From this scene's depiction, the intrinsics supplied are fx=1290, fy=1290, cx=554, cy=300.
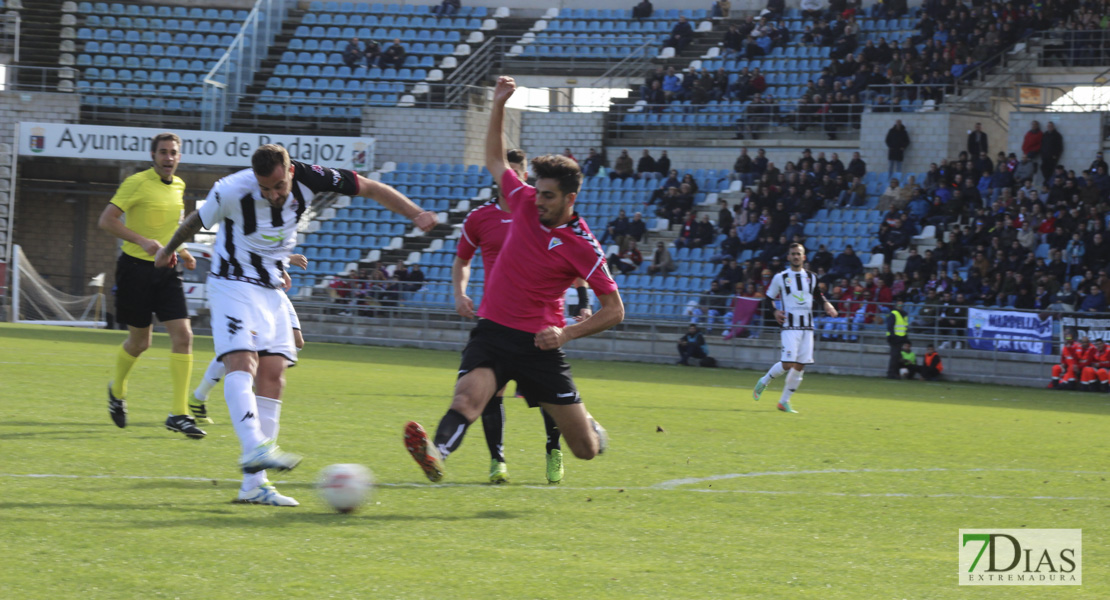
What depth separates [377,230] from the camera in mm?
33000

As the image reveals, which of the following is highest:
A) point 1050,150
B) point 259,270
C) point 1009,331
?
point 1050,150

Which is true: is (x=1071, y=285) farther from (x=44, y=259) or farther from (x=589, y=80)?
(x=44, y=259)

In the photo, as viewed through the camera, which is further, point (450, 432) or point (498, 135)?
point (498, 135)

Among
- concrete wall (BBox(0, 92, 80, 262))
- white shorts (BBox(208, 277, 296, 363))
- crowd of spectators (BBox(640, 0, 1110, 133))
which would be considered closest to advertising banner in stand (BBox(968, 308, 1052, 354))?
crowd of spectators (BBox(640, 0, 1110, 133))

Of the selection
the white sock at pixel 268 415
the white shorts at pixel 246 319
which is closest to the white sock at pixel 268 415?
the white sock at pixel 268 415

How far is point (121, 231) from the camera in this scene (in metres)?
9.09

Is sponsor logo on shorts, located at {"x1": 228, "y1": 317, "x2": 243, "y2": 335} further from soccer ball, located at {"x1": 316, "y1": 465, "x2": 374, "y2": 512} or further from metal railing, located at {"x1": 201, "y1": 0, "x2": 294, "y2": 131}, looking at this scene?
metal railing, located at {"x1": 201, "y1": 0, "x2": 294, "y2": 131}

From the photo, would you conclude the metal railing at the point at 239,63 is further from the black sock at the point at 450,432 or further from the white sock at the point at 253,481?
the black sock at the point at 450,432

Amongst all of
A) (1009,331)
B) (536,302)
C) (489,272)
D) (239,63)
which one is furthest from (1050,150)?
(536,302)

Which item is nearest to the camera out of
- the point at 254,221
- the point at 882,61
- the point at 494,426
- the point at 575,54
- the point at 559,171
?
the point at 559,171

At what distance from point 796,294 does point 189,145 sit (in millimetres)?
21295

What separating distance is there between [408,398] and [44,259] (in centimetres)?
2779

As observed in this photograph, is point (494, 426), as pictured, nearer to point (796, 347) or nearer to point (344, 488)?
point (344, 488)

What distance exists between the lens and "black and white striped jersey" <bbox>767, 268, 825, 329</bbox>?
16016 millimetres
